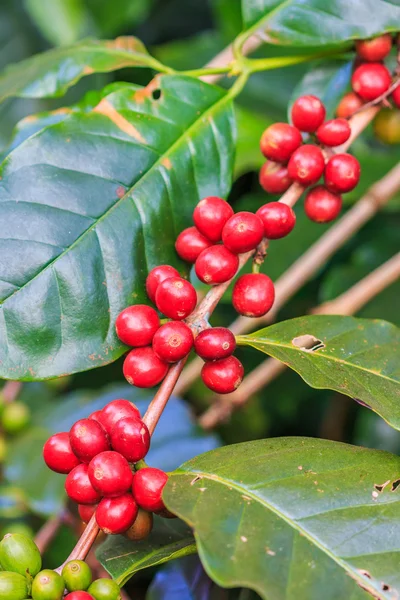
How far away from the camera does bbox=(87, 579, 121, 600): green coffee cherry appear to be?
0.70 m

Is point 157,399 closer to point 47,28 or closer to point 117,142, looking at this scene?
point 117,142

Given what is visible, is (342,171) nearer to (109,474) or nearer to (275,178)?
(275,178)

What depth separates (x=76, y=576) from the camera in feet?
2.29

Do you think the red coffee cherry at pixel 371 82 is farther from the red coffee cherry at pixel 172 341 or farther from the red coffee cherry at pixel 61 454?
the red coffee cherry at pixel 61 454

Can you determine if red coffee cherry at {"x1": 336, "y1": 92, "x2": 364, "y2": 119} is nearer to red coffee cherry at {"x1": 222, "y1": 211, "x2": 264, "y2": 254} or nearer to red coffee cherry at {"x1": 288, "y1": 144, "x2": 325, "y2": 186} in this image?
red coffee cherry at {"x1": 288, "y1": 144, "x2": 325, "y2": 186}

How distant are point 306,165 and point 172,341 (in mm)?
330

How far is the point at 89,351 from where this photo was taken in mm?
860

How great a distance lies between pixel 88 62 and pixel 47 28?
0.94 m

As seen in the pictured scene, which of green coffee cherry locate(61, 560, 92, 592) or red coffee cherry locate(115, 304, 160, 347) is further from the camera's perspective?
red coffee cherry locate(115, 304, 160, 347)

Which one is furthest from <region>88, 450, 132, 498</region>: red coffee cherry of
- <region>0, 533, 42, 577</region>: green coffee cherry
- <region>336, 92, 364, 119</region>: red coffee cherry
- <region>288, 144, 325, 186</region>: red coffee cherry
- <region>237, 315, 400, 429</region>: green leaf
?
<region>336, 92, 364, 119</region>: red coffee cherry

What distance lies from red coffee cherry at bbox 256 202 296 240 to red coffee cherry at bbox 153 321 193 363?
190 millimetres

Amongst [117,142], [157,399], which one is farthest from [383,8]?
[157,399]

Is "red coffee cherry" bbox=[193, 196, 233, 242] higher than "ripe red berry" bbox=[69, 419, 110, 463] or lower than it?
higher

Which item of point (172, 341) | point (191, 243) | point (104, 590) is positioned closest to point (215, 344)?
point (172, 341)
